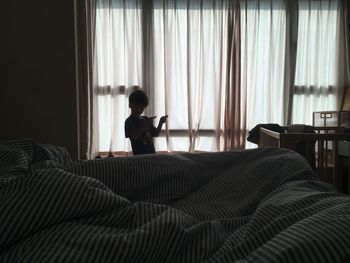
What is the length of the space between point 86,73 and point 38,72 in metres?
0.65

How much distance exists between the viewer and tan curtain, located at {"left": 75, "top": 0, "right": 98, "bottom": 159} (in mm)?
3299

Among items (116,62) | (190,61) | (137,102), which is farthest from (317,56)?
(137,102)

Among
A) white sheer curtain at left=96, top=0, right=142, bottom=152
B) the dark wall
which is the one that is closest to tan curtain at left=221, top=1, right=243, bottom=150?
white sheer curtain at left=96, top=0, right=142, bottom=152

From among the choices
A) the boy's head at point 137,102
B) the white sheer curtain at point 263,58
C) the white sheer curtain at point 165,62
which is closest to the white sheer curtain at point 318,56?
the white sheer curtain at point 263,58

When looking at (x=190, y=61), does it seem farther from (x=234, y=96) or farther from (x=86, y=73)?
(x=86, y=73)

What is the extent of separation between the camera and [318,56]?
3.59m

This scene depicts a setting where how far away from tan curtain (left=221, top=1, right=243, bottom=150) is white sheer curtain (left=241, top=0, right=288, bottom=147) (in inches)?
2.7

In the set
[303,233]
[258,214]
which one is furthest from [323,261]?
[258,214]

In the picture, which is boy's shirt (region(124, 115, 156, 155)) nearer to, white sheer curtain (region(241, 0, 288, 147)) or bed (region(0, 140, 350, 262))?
bed (region(0, 140, 350, 262))

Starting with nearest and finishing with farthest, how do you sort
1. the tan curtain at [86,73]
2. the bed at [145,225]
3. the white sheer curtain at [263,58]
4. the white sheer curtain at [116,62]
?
the bed at [145,225], the tan curtain at [86,73], the white sheer curtain at [116,62], the white sheer curtain at [263,58]

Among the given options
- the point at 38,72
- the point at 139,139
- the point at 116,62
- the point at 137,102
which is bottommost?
the point at 139,139

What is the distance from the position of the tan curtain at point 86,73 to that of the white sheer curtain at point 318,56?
7.87 feet

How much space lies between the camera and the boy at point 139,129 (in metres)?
2.07

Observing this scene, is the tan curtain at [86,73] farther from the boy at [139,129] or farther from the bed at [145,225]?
the bed at [145,225]
